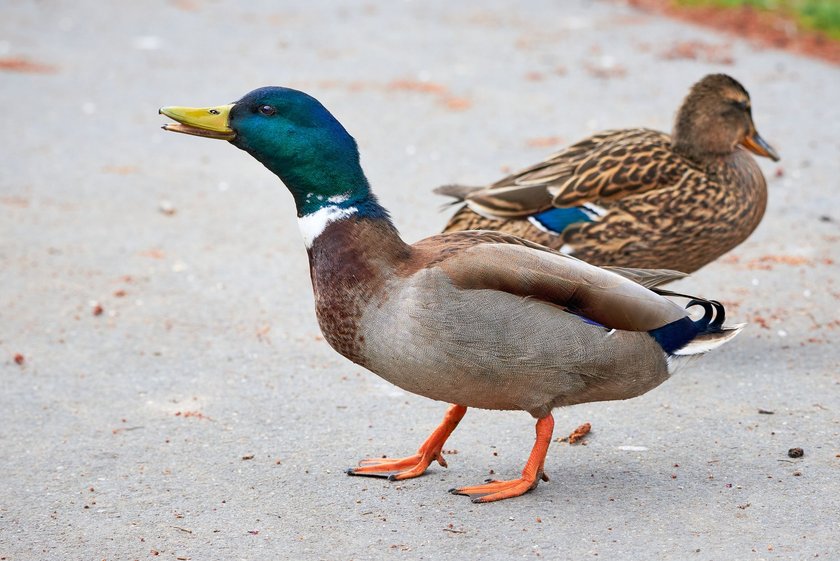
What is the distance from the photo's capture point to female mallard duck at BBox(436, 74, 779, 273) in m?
5.81

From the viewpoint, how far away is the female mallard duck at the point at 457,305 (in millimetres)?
4223

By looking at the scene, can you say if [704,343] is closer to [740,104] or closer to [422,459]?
[422,459]

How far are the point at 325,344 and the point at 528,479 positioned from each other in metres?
2.11

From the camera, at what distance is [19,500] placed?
4.55 m

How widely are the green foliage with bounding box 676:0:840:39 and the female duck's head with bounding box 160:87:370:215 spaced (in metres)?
9.17

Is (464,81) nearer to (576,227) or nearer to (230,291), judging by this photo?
(230,291)

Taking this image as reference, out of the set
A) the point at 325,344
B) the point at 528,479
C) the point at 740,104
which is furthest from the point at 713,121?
the point at 528,479

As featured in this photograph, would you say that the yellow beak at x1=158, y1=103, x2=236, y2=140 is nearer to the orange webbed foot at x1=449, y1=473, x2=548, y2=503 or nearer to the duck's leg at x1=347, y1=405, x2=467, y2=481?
the duck's leg at x1=347, y1=405, x2=467, y2=481

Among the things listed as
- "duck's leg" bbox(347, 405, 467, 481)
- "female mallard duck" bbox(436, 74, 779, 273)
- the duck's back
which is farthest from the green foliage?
"duck's leg" bbox(347, 405, 467, 481)

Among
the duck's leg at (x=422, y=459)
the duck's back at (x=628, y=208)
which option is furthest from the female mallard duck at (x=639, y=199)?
the duck's leg at (x=422, y=459)

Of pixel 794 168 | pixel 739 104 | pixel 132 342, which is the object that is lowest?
pixel 132 342

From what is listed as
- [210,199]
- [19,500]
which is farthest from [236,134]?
[210,199]

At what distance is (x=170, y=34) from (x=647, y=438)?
10612 mm

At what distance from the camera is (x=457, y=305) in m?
4.22
